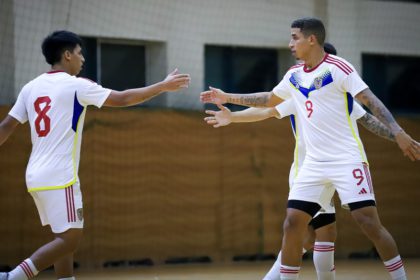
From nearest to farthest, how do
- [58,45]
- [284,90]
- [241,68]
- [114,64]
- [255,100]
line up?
[58,45], [284,90], [255,100], [114,64], [241,68]

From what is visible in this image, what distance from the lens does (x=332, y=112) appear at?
24.6 ft

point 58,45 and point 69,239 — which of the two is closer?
point 69,239

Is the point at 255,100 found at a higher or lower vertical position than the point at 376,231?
higher

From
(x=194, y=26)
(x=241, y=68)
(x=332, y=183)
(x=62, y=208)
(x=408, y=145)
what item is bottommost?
(x=62, y=208)

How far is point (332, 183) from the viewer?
7.54 metres

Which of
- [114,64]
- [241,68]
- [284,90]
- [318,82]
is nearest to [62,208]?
[284,90]

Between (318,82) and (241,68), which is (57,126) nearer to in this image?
(318,82)

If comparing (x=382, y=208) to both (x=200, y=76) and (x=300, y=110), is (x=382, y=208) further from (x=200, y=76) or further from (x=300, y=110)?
(x=300, y=110)

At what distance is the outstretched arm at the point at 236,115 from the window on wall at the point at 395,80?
975cm

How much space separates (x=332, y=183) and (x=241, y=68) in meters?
9.82

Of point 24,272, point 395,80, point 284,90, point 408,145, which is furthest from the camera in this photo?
point 395,80

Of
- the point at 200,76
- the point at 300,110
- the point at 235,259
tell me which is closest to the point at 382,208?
the point at 235,259

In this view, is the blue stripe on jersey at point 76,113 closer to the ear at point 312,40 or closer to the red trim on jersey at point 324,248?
the ear at point 312,40

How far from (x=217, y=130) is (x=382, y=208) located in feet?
11.3
